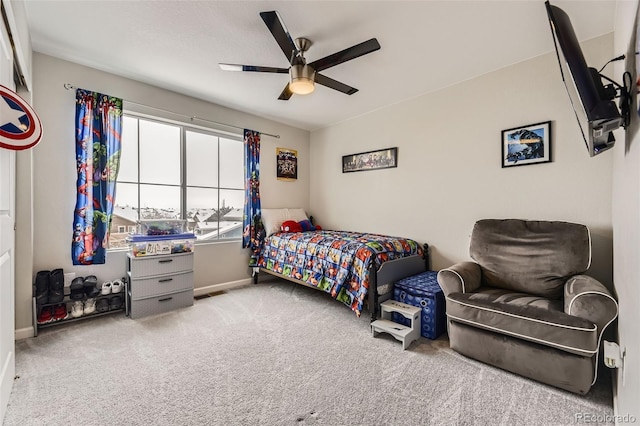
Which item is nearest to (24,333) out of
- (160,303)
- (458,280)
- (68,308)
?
(68,308)

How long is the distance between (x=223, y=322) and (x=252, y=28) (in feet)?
8.60

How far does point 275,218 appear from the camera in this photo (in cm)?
411

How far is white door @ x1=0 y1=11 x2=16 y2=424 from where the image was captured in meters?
1.42

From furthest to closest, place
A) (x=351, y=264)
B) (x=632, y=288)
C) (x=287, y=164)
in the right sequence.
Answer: (x=287, y=164) → (x=351, y=264) → (x=632, y=288)

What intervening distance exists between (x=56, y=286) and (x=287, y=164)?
3140 millimetres

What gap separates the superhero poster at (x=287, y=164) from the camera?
4.43 meters

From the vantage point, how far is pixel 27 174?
2.36 metres

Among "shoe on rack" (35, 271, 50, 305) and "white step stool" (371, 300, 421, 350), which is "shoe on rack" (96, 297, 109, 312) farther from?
"white step stool" (371, 300, 421, 350)

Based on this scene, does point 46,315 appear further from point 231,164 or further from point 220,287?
point 231,164

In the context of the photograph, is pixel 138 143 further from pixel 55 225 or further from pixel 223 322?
pixel 223 322

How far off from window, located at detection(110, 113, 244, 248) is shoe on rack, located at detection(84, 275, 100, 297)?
40 centimetres

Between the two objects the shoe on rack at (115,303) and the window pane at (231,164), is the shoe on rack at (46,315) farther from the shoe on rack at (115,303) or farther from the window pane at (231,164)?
the window pane at (231,164)

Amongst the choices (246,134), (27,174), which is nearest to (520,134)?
(246,134)

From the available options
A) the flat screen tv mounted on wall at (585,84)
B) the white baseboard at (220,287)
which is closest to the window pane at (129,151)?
the white baseboard at (220,287)
